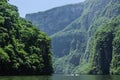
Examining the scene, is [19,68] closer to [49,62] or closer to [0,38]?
[0,38]

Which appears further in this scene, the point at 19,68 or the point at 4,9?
the point at 4,9

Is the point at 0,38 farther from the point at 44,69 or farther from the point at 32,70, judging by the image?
the point at 44,69

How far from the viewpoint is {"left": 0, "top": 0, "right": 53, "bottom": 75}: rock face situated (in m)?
121

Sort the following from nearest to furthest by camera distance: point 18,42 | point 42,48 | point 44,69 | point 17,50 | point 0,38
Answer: point 0,38, point 17,50, point 18,42, point 44,69, point 42,48

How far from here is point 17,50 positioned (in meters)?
135

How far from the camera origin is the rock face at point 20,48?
121m

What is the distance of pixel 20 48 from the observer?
463 feet

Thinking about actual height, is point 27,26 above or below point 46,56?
above

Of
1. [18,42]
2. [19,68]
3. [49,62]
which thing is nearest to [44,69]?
[49,62]

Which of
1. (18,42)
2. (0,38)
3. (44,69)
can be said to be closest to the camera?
(0,38)

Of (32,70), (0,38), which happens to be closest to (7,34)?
(0,38)

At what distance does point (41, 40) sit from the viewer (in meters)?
166

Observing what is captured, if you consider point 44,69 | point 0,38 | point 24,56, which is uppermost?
point 0,38

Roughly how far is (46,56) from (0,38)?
4972 cm
